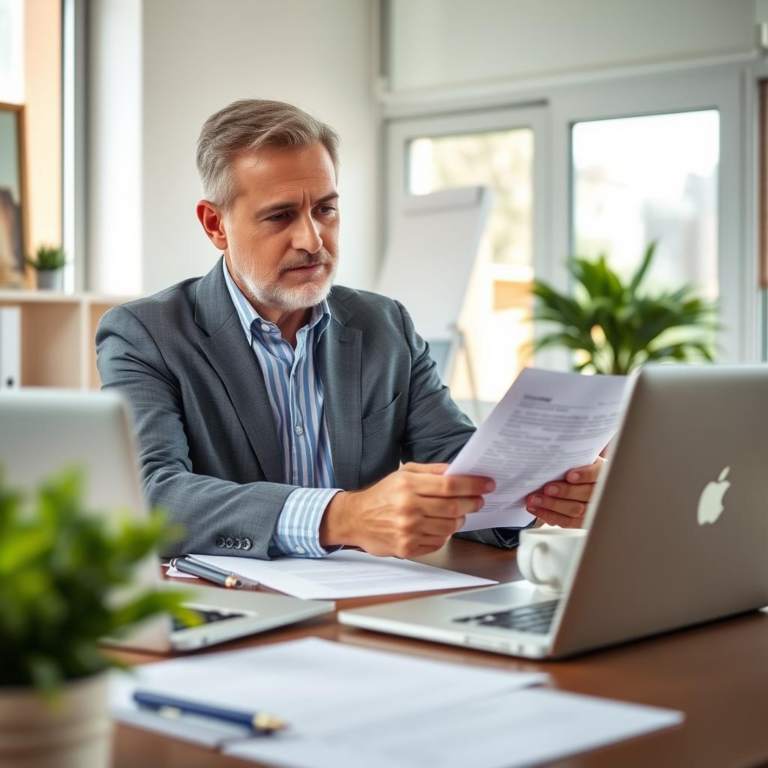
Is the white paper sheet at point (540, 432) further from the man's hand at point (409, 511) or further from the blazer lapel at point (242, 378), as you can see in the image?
the blazer lapel at point (242, 378)

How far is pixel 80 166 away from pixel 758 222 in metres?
2.71

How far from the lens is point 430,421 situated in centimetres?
210

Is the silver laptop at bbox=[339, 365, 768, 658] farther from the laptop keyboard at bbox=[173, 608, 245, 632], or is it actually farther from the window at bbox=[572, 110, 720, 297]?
the window at bbox=[572, 110, 720, 297]

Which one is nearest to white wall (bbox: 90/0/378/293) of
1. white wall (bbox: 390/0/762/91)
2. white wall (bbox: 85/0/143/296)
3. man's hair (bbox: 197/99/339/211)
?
white wall (bbox: 85/0/143/296)

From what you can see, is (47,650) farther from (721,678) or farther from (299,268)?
(299,268)

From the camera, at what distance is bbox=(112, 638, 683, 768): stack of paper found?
0.74 metres

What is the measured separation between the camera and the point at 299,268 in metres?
2.06

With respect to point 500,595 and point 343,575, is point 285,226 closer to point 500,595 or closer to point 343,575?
point 343,575

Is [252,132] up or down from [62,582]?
up

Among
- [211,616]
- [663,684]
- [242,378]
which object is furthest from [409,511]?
[242,378]

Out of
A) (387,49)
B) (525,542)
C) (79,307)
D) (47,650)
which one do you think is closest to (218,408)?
(525,542)

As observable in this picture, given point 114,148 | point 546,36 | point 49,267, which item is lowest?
point 49,267

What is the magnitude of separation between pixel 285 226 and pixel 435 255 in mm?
2460

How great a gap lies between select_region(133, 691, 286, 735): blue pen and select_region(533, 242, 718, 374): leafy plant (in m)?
3.74
